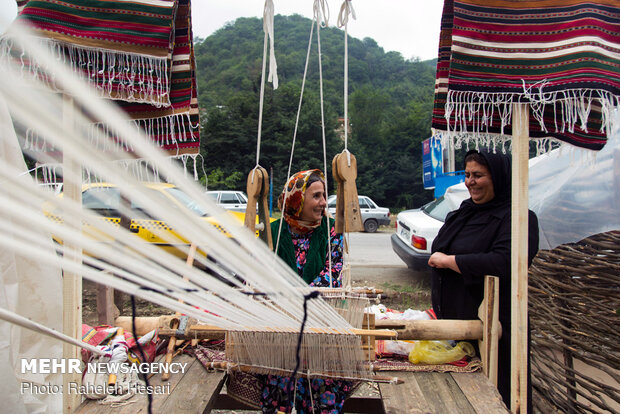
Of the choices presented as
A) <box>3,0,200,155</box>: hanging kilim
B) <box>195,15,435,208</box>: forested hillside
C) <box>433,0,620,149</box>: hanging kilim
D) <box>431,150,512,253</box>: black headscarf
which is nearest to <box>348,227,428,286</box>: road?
<box>431,150,512,253</box>: black headscarf

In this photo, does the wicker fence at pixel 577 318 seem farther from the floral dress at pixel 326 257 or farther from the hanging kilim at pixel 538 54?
the floral dress at pixel 326 257

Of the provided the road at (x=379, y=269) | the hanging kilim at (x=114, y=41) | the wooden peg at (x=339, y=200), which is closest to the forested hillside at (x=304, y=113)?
the road at (x=379, y=269)

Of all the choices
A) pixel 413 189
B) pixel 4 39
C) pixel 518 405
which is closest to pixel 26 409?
pixel 4 39

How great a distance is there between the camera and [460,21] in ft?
5.32

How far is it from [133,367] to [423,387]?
4.18 ft

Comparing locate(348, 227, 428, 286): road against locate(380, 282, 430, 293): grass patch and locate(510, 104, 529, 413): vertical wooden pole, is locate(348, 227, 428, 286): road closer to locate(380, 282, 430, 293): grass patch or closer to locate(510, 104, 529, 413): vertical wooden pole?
locate(380, 282, 430, 293): grass patch

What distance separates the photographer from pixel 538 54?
63.6 inches

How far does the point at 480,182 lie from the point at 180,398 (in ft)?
5.81

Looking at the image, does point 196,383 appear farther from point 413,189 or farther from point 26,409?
point 413,189

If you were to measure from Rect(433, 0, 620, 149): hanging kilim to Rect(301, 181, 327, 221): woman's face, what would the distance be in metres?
0.77

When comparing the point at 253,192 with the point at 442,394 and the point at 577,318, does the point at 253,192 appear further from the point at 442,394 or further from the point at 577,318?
the point at 577,318

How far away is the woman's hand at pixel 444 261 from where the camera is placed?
1975 mm

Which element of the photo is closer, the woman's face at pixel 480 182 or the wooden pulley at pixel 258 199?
the wooden pulley at pixel 258 199

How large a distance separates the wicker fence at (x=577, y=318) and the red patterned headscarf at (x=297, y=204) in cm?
158
